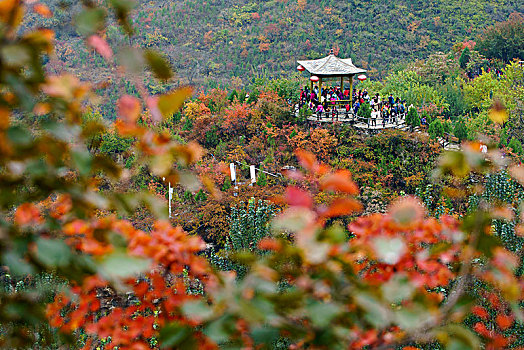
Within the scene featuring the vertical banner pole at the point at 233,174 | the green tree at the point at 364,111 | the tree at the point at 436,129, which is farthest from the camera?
the green tree at the point at 364,111

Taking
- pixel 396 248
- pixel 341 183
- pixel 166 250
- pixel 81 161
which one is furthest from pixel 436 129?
pixel 81 161

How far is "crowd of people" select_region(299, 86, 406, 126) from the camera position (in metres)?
12.7

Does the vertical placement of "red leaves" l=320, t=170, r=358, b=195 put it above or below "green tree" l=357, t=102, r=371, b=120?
above

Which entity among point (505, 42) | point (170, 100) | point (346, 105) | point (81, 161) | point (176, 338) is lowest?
point (346, 105)

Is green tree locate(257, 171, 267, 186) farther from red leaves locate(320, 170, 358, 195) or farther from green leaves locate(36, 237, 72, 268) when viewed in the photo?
green leaves locate(36, 237, 72, 268)

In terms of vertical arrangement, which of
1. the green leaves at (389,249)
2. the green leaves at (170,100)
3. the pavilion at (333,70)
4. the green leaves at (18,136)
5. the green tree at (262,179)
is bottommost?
the green tree at (262,179)

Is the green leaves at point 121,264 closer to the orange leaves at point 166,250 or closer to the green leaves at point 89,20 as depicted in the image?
the green leaves at point 89,20

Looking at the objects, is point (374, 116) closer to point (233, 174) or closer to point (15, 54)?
point (233, 174)

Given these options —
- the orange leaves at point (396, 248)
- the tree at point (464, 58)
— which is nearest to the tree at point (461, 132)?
the tree at point (464, 58)

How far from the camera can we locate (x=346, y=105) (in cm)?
1305

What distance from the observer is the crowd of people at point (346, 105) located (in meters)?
12.7

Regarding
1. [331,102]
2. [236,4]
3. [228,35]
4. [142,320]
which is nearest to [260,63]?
[228,35]

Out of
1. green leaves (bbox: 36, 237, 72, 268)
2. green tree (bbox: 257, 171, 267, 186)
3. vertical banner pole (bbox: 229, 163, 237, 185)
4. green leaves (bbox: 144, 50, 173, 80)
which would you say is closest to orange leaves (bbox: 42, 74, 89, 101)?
green leaves (bbox: 144, 50, 173, 80)

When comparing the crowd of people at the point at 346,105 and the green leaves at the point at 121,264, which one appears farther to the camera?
the crowd of people at the point at 346,105
